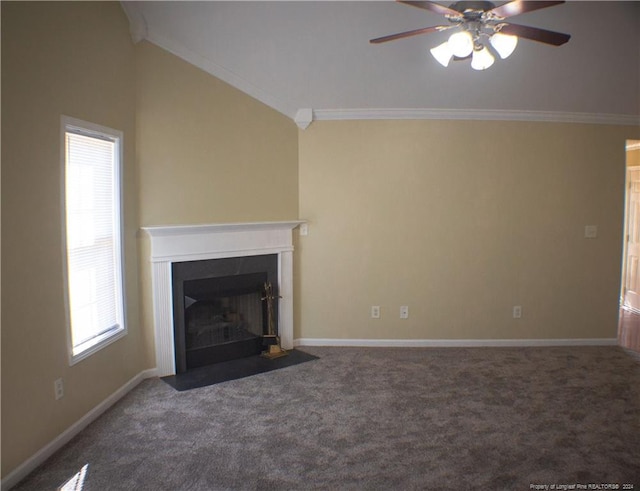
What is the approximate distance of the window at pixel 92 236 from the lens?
3115 millimetres

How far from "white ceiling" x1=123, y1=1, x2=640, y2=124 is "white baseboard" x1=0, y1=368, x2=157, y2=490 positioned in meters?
2.64

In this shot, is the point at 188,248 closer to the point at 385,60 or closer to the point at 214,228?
the point at 214,228

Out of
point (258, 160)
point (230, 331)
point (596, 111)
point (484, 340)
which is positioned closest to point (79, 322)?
point (230, 331)

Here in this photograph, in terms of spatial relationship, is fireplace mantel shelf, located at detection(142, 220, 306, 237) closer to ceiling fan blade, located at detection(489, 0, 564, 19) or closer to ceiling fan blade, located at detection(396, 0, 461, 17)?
ceiling fan blade, located at detection(396, 0, 461, 17)

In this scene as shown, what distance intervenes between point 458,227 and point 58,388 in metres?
3.65

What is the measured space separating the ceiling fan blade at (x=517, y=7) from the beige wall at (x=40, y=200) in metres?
2.40

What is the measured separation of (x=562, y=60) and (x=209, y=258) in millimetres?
3363

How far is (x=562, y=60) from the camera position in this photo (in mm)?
4066

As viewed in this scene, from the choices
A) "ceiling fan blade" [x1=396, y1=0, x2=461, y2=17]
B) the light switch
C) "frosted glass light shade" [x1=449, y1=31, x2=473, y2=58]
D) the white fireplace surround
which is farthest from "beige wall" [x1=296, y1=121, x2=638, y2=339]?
"ceiling fan blade" [x1=396, y1=0, x2=461, y2=17]

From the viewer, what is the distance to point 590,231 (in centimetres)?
495

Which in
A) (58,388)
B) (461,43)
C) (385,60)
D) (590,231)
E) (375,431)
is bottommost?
(375,431)

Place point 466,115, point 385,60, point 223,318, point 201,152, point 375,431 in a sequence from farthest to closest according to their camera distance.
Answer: point 466,115
point 223,318
point 201,152
point 385,60
point 375,431

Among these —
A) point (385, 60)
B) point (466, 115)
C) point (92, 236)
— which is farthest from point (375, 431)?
point (466, 115)

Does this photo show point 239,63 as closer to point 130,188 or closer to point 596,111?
point 130,188
